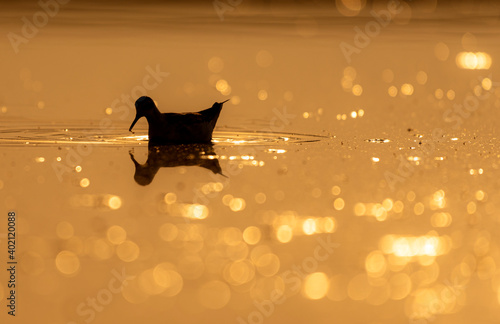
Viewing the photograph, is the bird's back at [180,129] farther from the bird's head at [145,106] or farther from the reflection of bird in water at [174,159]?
the bird's head at [145,106]

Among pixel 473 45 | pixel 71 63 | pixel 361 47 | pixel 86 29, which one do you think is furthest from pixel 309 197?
pixel 86 29

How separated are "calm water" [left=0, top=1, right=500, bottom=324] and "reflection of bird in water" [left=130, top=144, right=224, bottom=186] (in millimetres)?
58

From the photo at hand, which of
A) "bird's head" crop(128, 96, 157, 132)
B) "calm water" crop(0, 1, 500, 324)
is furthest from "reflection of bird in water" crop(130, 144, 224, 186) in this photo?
"bird's head" crop(128, 96, 157, 132)

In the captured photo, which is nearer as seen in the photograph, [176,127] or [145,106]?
[176,127]

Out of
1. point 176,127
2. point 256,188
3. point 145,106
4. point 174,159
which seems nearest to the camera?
point 256,188

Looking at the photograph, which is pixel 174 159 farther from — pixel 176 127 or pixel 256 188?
pixel 256 188

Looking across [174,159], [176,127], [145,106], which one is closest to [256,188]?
[174,159]

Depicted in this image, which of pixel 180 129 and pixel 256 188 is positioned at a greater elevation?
pixel 180 129

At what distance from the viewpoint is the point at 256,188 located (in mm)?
11898

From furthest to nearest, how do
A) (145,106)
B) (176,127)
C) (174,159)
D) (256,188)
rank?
1. (145,106)
2. (176,127)
3. (174,159)
4. (256,188)

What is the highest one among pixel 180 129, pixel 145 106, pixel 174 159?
pixel 145 106

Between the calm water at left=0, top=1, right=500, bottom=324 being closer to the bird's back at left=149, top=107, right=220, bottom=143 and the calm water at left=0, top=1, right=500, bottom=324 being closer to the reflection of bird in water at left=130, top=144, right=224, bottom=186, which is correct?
the reflection of bird in water at left=130, top=144, right=224, bottom=186

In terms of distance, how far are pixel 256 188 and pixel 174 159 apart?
2106mm

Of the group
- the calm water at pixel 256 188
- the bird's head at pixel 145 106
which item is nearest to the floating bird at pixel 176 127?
the bird's head at pixel 145 106
